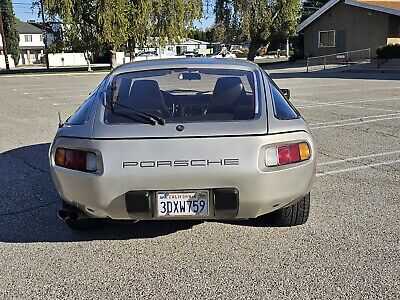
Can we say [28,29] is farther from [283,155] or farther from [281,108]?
[283,155]

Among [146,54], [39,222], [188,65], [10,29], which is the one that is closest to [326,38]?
[146,54]

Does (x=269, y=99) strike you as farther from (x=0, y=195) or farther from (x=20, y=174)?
(x=20, y=174)

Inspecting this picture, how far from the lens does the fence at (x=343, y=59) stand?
3378 cm

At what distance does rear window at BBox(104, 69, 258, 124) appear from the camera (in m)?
3.46

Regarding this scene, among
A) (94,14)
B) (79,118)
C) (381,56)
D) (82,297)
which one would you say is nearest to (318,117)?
(79,118)

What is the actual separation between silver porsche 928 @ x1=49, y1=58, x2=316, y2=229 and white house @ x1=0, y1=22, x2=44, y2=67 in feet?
268

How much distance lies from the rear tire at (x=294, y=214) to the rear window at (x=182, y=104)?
0.95 metres

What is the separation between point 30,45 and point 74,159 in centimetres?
8440

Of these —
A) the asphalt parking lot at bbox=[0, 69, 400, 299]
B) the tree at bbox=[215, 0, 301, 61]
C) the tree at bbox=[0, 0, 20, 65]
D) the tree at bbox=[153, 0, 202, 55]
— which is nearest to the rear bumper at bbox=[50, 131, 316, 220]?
the asphalt parking lot at bbox=[0, 69, 400, 299]

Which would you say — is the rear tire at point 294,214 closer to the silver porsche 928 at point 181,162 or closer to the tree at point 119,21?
the silver porsche 928 at point 181,162

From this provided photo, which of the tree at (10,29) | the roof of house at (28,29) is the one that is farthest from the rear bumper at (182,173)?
the roof of house at (28,29)

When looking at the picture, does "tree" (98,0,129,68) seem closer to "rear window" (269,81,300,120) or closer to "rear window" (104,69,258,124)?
"rear window" (104,69,258,124)

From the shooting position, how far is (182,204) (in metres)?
3.23

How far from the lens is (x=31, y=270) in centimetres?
330
